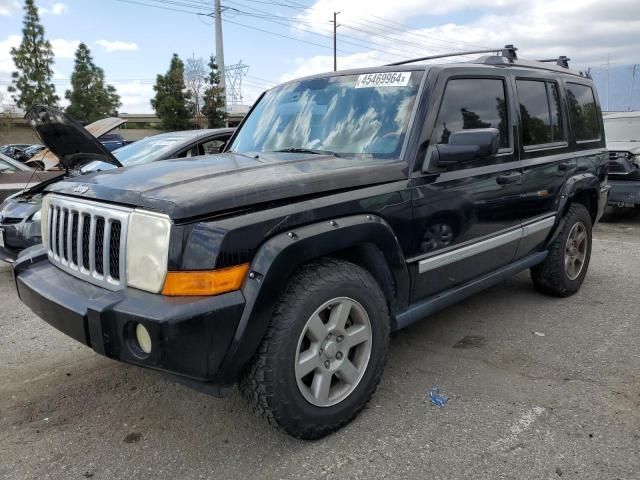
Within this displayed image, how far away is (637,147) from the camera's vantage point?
887 centimetres

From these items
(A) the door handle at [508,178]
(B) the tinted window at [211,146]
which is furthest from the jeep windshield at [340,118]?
(B) the tinted window at [211,146]

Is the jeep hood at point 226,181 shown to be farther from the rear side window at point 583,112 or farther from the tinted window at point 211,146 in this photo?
the tinted window at point 211,146

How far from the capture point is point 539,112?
4.12 m

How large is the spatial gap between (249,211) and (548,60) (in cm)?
388

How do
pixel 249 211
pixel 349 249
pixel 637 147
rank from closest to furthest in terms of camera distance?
1. pixel 249 211
2. pixel 349 249
3. pixel 637 147

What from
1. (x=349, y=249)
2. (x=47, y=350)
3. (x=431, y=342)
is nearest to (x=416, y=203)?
(x=349, y=249)

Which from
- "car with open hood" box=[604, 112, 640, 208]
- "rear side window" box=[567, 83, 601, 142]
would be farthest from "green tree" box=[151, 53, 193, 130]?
"rear side window" box=[567, 83, 601, 142]

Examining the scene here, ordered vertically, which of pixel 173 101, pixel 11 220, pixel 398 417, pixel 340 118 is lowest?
pixel 398 417

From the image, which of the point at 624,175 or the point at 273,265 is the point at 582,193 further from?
the point at 624,175

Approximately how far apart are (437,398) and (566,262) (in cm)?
233

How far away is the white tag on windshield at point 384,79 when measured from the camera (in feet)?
10.7

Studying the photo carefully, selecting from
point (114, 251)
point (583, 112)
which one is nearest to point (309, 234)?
point (114, 251)

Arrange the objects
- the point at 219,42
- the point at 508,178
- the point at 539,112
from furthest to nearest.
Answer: the point at 219,42 < the point at 539,112 < the point at 508,178

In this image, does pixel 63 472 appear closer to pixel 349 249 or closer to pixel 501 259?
pixel 349 249
